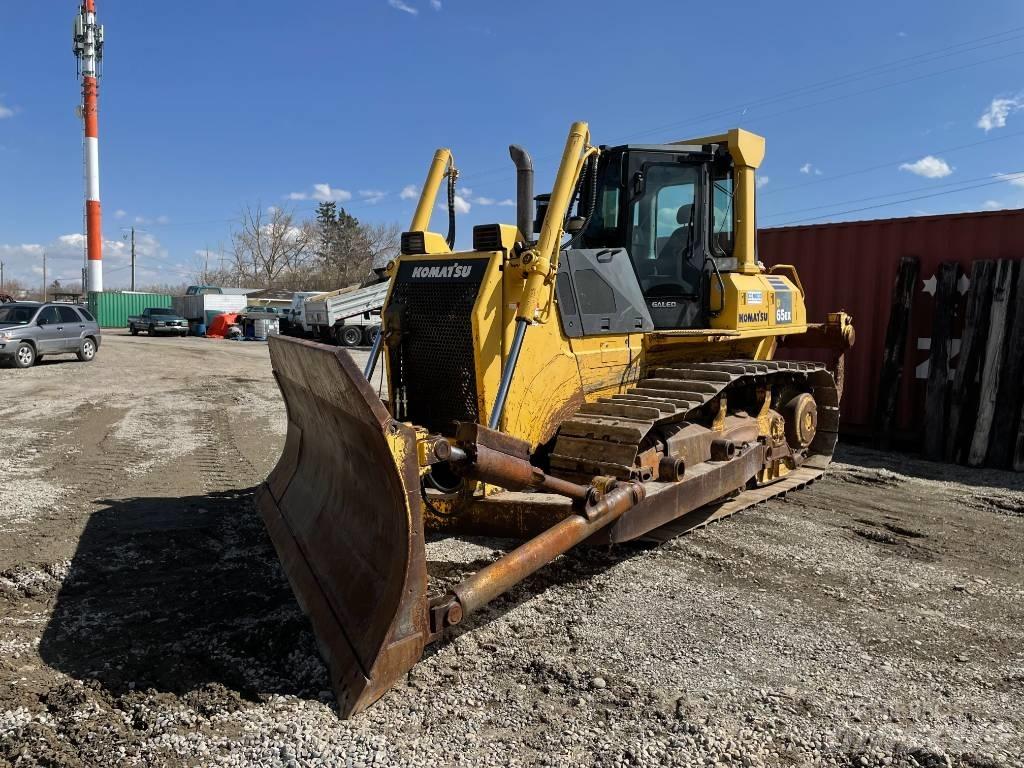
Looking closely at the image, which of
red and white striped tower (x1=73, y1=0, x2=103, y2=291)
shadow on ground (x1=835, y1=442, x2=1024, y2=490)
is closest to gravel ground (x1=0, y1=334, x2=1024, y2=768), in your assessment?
shadow on ground (x1=835, y1=442, x2=1024, y2=490)

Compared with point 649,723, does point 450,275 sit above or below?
above

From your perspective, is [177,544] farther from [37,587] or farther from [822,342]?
[822,342]

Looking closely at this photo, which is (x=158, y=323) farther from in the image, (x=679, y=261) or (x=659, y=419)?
(x=659, y=419)

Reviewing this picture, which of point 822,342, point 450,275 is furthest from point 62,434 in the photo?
point 822,342

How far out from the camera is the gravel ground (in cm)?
287

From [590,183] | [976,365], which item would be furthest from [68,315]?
[976,365]

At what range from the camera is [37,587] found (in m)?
4.29

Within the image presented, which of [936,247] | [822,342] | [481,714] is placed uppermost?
[936,247]

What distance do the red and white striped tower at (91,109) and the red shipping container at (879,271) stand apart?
36.9m

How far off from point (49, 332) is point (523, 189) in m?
17.6

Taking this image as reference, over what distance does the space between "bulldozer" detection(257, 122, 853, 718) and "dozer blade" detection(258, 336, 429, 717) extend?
0.01 m

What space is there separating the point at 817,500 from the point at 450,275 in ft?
13.2

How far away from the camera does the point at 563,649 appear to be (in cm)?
366

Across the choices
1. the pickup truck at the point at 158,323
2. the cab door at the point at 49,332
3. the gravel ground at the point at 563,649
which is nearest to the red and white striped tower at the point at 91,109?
the pickup truck at the point at 158,323
